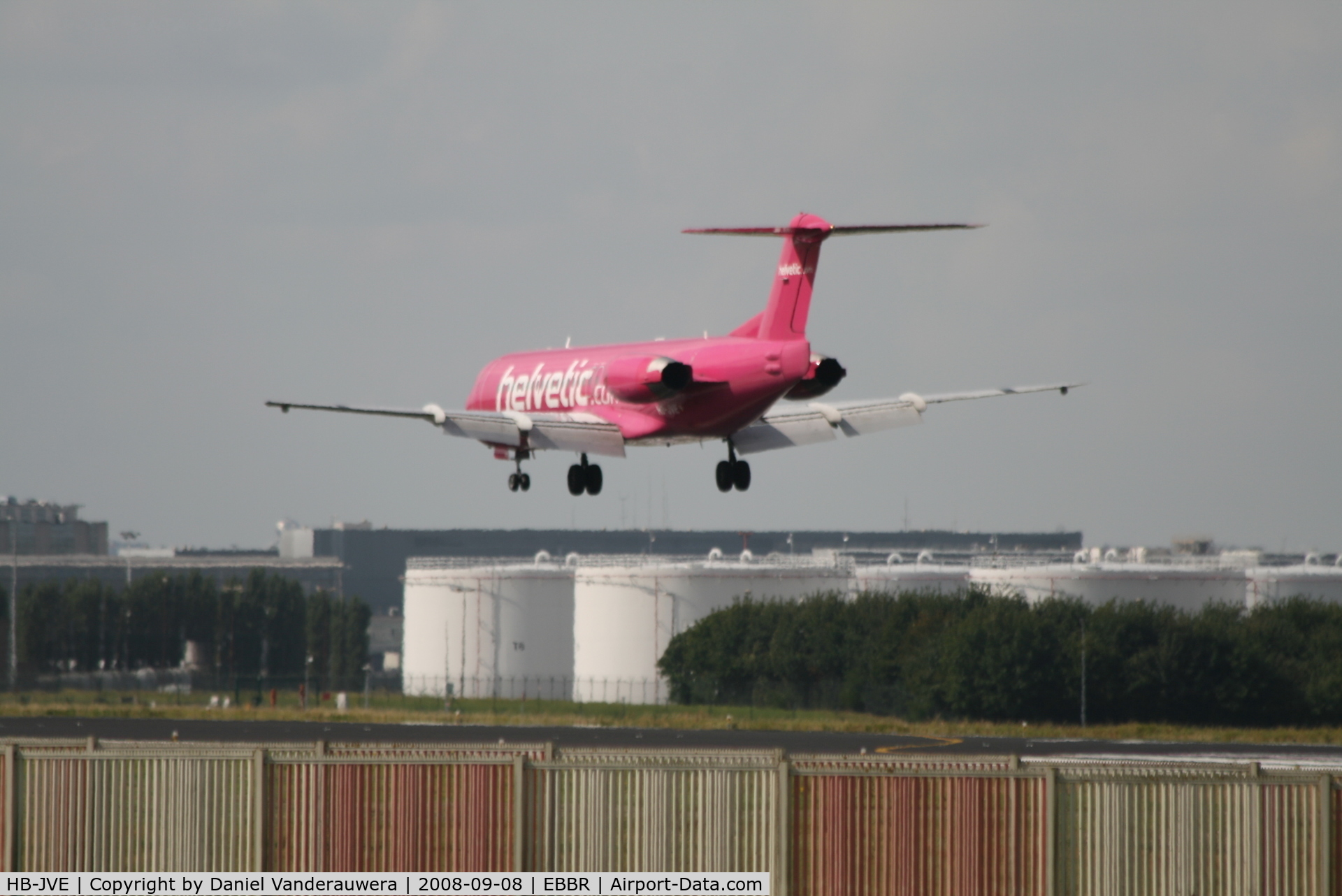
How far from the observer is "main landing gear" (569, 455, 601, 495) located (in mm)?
60875

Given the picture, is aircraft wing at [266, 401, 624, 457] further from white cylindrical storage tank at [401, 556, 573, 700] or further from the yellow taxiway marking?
white cylindrical storage tank at [401, 556, 573, 700]

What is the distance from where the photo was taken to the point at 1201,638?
124m

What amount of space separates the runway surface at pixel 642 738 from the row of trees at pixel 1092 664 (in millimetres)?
18209

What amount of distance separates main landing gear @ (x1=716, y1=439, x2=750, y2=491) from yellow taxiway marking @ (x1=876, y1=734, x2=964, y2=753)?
94.5ft

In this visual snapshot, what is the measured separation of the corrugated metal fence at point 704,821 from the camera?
29422 millimetres

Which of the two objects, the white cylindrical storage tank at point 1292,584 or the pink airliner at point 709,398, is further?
the white cylindrical storage tank at point 1292,584

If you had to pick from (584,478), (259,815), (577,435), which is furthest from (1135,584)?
(259,815)

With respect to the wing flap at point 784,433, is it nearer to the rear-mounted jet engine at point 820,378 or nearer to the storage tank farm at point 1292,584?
the rear-mounted jet engine at point 820,378

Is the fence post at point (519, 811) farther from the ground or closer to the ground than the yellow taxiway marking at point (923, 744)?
farther from the ground

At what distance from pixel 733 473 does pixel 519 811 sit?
2833 centimetres

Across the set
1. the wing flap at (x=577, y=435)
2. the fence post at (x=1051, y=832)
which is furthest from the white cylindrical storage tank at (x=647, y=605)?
the fence post at (x=1051, y=832)

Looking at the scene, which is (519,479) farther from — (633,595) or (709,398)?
(633,595)

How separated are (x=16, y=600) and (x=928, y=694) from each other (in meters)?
117

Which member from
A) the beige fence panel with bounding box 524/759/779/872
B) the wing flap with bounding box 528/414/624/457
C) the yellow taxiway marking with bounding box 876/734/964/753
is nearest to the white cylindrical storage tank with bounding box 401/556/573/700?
the yellow taxiway marking with bounding box 876/734/964/753
